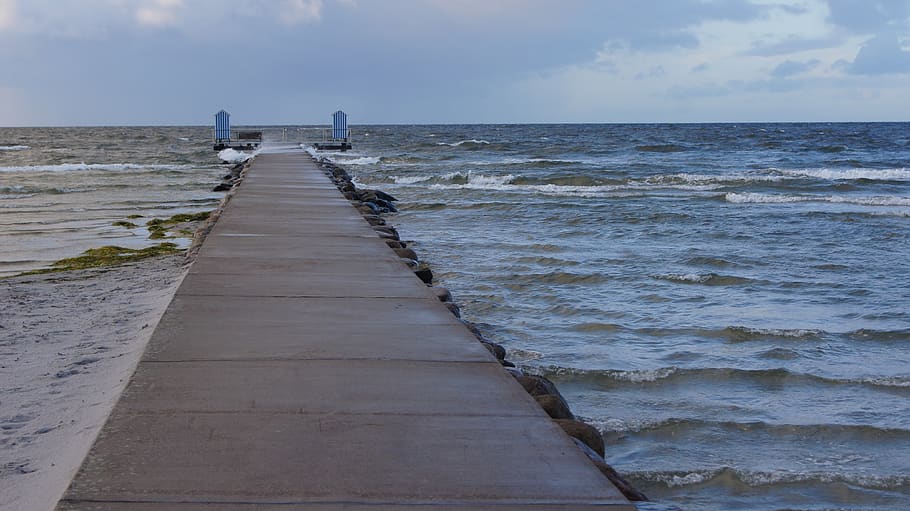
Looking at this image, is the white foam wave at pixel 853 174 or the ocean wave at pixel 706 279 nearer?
the ocean wave at pixel 706 279

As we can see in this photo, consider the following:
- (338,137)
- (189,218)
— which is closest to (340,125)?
(338,137)

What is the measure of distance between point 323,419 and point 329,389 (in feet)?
1.33

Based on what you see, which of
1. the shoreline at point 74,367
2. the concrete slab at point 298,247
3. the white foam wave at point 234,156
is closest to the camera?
the shoreline at point 74,367

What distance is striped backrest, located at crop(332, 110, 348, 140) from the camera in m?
51.4

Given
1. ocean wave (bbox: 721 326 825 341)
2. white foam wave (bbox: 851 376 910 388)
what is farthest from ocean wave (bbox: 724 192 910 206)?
white foam wave (bbox: 851 376 910 388)

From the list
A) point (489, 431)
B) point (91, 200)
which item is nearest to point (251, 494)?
point (489, 431)

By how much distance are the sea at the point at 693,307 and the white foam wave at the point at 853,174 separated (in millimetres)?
4431

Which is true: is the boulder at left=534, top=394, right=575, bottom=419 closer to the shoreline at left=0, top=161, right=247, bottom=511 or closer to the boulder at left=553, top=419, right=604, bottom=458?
the boulder at left=553, top=419, right=604, bottom=458

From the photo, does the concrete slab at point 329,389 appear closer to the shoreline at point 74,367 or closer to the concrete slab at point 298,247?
the shoreline at point 74,367

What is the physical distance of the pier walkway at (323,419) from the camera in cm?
294

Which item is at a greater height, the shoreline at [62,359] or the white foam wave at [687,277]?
the shoreline at [62,359]

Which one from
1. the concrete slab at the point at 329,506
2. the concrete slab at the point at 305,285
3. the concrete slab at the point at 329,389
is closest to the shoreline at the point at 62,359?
the concrete slab at the point at 329,389

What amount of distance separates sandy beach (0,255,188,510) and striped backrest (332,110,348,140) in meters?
42.4

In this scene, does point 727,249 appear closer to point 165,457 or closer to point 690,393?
point 690,393
